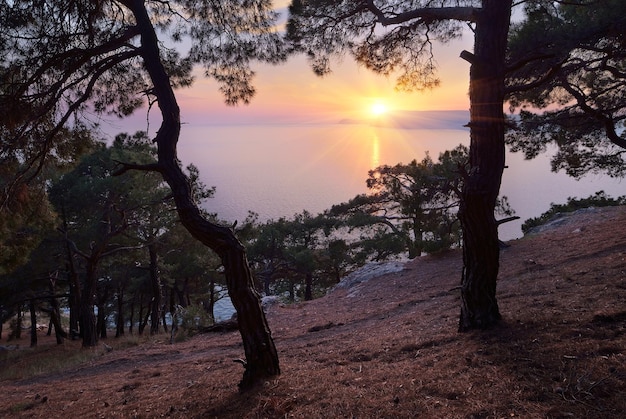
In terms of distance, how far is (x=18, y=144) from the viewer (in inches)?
202

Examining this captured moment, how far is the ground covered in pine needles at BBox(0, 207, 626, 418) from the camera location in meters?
3.09

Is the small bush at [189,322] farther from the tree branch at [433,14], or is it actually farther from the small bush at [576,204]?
the small bush at [576,204]

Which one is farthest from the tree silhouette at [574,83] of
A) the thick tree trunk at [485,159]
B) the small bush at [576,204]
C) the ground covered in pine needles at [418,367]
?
the small bush at [576,204]

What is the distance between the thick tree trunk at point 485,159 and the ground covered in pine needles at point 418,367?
49 cm

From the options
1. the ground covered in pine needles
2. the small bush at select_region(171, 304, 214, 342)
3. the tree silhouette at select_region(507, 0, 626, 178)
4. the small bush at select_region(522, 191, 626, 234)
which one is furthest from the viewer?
the small bush at select_region(522, 191, 626, 234)

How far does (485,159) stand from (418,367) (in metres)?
2.57

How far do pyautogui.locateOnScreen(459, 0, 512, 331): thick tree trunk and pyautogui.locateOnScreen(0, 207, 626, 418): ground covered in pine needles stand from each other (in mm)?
492

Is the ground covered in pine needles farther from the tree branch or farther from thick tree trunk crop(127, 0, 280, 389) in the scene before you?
the tree branch

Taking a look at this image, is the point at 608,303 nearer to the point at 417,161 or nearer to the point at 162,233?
the point at 417,161

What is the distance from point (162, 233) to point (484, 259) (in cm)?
Answer: 1420

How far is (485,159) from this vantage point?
4867 mm

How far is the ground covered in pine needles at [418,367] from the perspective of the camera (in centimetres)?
309

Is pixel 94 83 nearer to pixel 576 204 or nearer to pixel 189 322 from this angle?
pixel 189 322

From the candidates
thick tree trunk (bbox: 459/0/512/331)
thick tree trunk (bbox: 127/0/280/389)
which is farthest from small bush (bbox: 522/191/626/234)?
thick tree trunk (bbox: 127/0/280/389)
